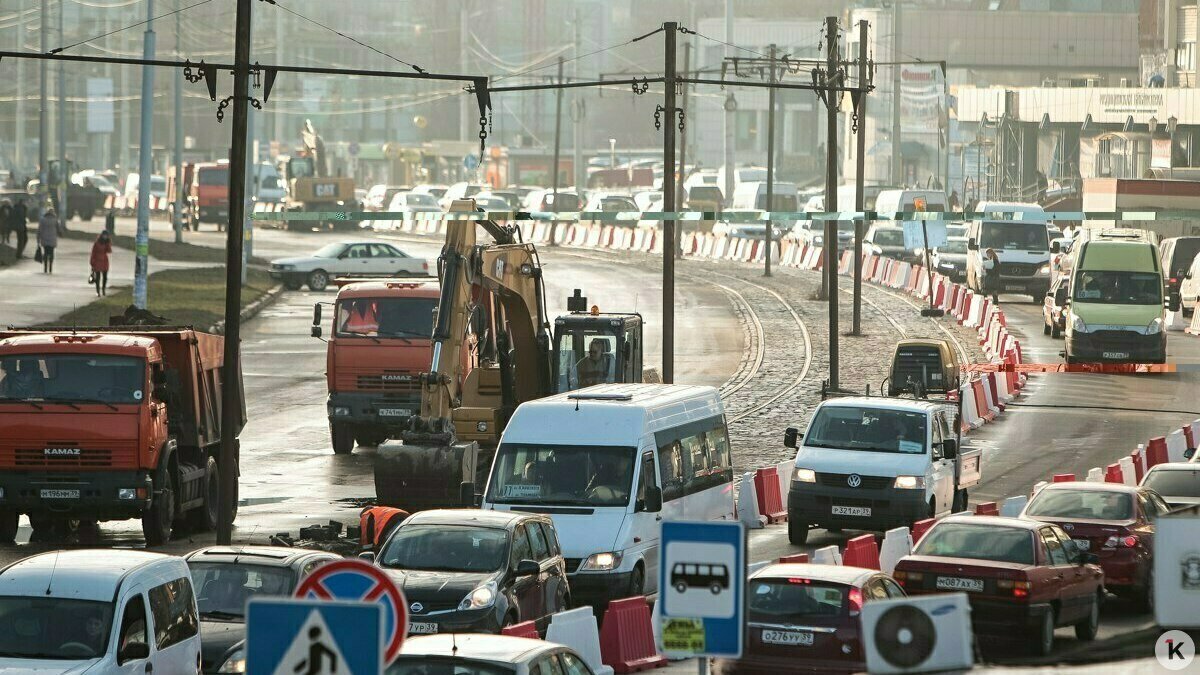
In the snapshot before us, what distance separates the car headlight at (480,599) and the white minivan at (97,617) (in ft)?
8.68

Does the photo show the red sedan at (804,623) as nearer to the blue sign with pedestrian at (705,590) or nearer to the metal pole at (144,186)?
the blue sign with pedestrian at (705,590)

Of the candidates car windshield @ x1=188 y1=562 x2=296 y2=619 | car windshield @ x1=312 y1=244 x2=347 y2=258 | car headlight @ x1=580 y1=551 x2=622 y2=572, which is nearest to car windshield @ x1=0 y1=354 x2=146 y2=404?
car headlight @ x1=580 y1=551 x2=622 y2=572

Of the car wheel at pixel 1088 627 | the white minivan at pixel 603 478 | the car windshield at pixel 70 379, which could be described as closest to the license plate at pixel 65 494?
the car windshield at pixel 70 379

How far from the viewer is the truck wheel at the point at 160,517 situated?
23.2m

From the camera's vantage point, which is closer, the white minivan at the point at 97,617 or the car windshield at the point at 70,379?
the white minivan at the point at 97,617

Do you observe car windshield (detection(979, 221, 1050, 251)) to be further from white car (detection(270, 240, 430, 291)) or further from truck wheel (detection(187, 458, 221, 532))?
truck wheel (detection(187, 458, 221, 532))

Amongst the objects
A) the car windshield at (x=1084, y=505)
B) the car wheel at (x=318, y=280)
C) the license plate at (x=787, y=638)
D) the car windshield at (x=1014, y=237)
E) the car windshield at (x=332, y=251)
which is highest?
the car windshield at (x=1014, y=237)

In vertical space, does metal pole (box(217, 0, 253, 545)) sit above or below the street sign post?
above

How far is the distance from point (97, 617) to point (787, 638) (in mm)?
5210

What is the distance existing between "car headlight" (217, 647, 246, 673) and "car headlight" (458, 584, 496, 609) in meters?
2.13

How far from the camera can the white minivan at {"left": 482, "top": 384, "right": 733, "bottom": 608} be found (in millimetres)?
18984

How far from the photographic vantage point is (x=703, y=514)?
2191 cm

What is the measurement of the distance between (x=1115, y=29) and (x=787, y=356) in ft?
298

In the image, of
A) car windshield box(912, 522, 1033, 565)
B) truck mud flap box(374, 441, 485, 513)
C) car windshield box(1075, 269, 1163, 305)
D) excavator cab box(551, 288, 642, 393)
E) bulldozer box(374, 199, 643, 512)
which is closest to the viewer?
car windshield box(912, 522, 1033, 565)
